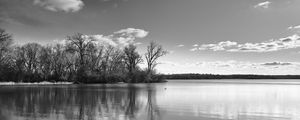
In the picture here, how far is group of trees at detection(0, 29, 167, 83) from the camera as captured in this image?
6812 cm

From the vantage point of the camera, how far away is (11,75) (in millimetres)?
66250

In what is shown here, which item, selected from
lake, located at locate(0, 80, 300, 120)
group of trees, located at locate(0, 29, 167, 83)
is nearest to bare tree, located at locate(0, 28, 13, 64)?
group of trees, located at locate(0, 29, 167, 83)

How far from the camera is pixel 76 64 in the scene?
249 ft

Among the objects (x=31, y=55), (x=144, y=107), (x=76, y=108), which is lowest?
(x=144, y=107)

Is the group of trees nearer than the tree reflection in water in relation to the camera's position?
No

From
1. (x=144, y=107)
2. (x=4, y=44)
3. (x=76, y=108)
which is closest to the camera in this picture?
(x=76, y=108)

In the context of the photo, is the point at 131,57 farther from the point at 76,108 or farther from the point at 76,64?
the point at 76,108

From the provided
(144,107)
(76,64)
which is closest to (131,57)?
(76,64)

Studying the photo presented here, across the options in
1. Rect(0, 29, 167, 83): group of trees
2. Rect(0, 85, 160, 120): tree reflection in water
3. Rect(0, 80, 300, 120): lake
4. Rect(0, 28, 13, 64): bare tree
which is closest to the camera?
Rect(0, 85, 160, 120): tree reflection in water

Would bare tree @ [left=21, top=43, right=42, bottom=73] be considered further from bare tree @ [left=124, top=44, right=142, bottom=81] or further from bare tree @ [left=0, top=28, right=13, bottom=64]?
bare tree @ [left=124, top=44, right=142, bottom=81]

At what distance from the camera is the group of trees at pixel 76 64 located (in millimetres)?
68125

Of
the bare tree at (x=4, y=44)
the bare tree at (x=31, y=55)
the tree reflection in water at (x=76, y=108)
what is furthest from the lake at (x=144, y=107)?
the bare tree at (x=31, y=55)

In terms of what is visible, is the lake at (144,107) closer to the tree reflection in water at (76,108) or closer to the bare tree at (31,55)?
the tree reflection in water at (76,108)

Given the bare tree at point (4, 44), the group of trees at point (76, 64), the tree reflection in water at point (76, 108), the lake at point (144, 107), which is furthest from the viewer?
the group of trees at point (76, 64)
